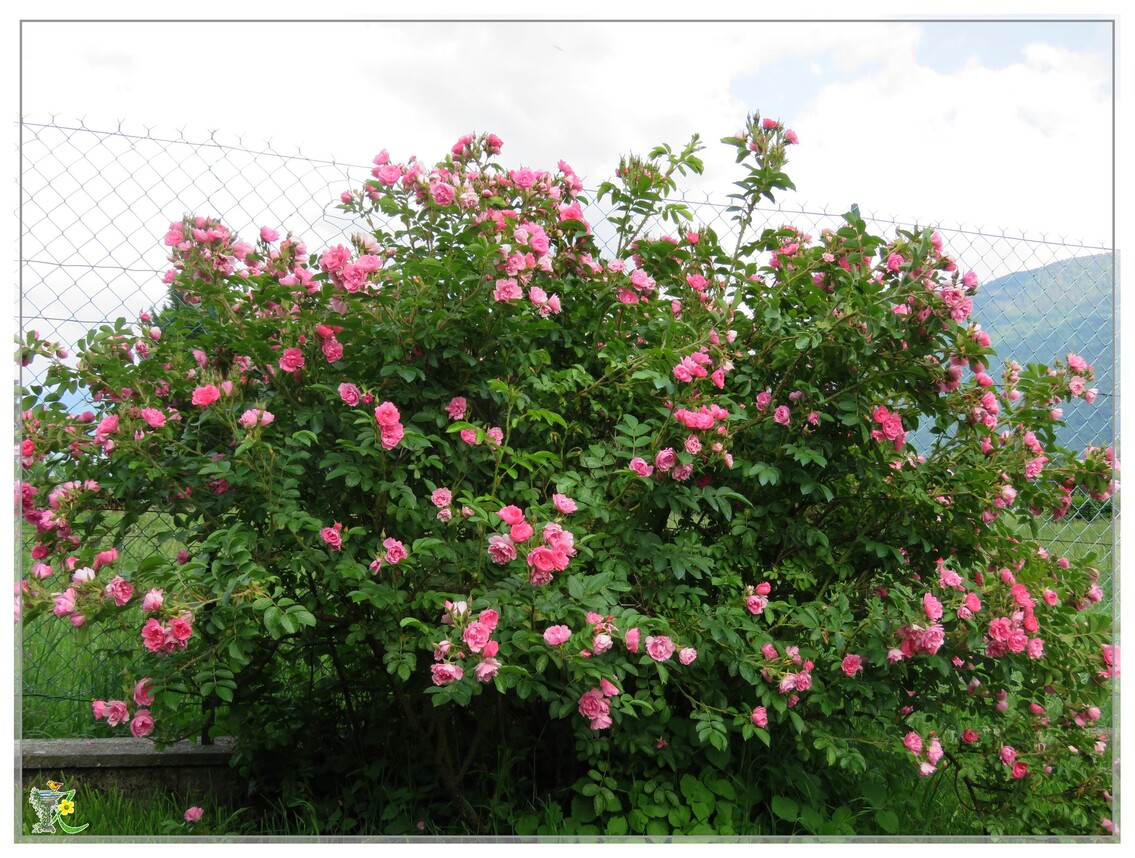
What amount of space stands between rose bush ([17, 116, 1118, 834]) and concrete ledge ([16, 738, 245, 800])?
0.12 meters

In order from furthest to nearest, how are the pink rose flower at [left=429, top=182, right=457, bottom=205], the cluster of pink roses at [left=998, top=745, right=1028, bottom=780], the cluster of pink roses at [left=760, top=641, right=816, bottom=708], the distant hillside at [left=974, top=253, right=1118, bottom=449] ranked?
the distant hillside at [left=974, top=253, right=1118, bottom=449], the cluster of pink roses at [left=998, top=745, right=1028, bottom=780], the pink rose flower at [left=429, top=182, right=457, bottom=205], the cluster of pink roses at [left=760, top=641, right=816, bottom=708]

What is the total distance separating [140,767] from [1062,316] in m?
4.46

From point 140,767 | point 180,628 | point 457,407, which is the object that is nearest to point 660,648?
point 457,407

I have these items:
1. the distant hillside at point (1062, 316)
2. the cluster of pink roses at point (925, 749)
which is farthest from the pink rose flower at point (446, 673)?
the distant hillside at point (1062, 316)

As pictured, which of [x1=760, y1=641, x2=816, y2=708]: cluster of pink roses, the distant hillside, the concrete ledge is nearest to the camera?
[x1=760, y1=641, x2=816, y2=708]: cluster of pink roses

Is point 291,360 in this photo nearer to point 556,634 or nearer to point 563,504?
point 563,504

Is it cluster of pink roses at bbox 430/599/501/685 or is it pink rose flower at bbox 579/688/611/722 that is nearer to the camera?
cluster of pink roses at bbox 430/599/501/685

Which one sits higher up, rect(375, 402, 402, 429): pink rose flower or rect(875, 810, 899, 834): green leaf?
rect(375, 402, 402, 429): pink rose flower

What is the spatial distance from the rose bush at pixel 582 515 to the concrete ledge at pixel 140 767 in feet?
0.39

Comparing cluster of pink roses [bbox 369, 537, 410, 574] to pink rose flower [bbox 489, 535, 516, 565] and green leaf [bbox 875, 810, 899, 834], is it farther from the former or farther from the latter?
green leaf [bbox 875, 810, 899, 834]

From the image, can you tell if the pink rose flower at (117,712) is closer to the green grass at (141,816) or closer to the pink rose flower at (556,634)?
the green grass at (141,816)

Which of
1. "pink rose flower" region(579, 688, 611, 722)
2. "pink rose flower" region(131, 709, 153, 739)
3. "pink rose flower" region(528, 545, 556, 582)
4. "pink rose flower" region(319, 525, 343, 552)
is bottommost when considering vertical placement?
"pink rose flower" region(131, 709, 153, 739)

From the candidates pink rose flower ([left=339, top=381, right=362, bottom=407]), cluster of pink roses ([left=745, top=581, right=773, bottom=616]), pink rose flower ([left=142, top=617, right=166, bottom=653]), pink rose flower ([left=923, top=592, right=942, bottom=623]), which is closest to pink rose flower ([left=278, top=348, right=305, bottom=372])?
pink rose flower ([left=339, top=381, right=362, bottom=407])

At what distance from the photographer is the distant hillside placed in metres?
4.12
